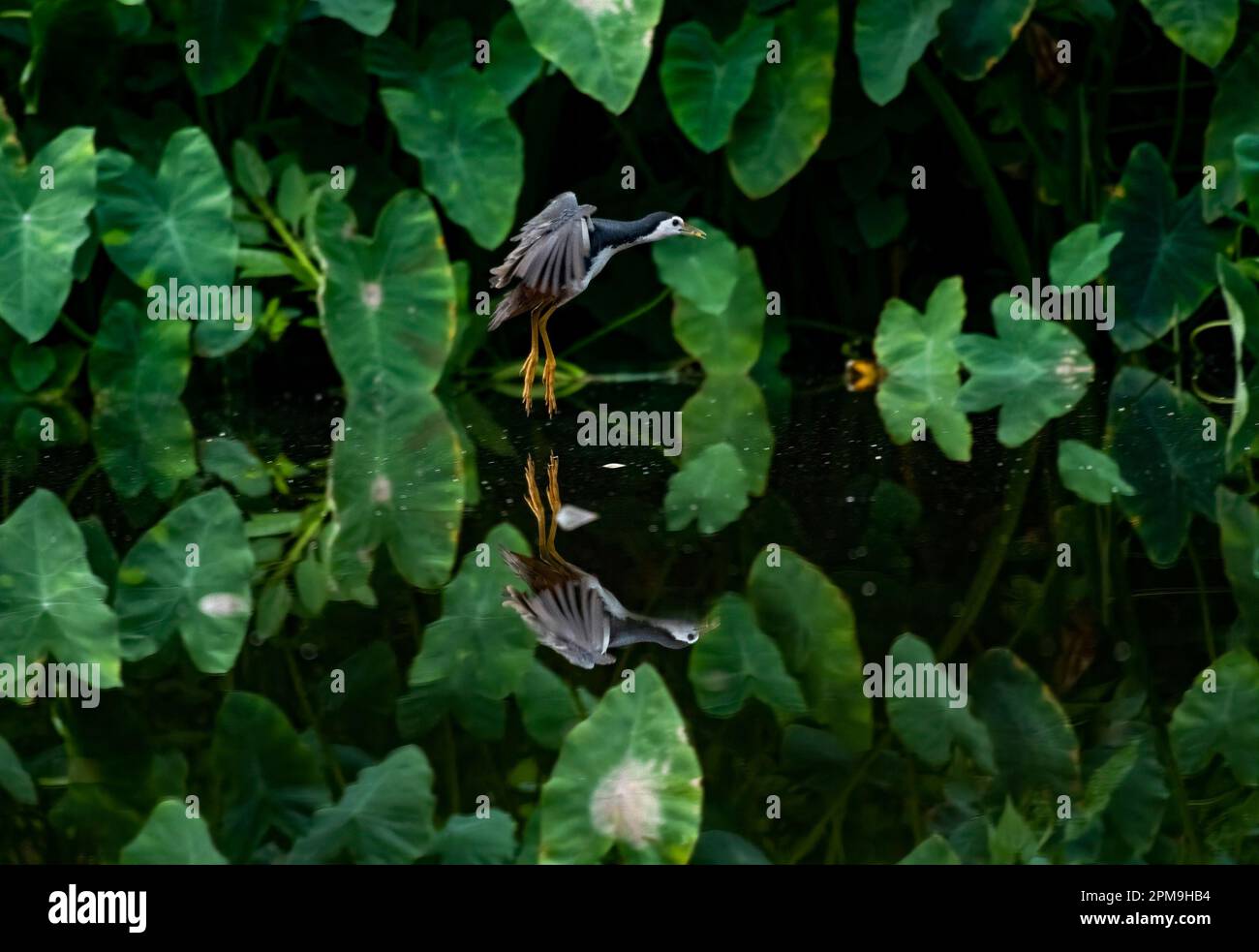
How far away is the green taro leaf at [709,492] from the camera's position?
3.60 metres

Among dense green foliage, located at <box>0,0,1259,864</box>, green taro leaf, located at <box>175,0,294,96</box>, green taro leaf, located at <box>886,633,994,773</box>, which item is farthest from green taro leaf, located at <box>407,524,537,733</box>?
green taro leaf, located at <box>175,0,294,96</box>

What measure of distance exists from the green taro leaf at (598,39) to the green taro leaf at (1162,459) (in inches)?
68.2

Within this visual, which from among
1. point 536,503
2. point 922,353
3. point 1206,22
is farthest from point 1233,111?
point 536,503

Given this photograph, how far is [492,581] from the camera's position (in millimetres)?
3084

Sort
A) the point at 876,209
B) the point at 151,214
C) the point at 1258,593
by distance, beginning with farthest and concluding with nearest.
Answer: the point at 876,209, the point at 151,214, the point at 1258,593

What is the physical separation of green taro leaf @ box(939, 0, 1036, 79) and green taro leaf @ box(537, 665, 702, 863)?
147 inches

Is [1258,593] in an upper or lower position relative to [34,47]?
lower

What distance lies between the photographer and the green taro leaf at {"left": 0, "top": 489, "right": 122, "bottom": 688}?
8.86 ft

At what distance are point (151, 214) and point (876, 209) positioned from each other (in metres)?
2.59
